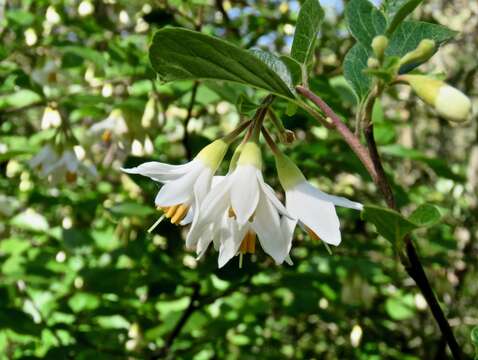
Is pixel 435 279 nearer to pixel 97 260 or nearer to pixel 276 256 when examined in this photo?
pixel 97 260

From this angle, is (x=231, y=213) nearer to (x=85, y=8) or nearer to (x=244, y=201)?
(x=244, y=201)

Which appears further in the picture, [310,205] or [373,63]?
[310,205]

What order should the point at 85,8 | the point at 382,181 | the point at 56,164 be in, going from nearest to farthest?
the point at 382,181 → the point at 56,164 → the point at 85,8

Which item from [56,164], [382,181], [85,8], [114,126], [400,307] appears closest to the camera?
[382,181]

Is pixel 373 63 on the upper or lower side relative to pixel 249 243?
upper

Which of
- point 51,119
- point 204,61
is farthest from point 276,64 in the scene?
point 51,119

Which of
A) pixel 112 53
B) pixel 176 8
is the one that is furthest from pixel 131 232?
pixel 176 8
